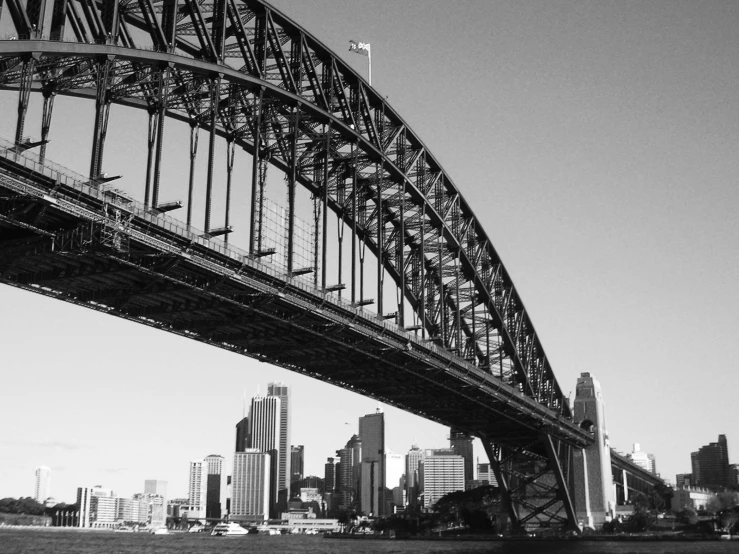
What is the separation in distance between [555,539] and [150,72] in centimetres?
8189

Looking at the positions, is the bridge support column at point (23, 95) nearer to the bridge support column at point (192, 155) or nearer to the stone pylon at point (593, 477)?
the bridge support column at point (192, 155)

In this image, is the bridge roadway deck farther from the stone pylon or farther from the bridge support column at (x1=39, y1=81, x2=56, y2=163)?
the stone pylon

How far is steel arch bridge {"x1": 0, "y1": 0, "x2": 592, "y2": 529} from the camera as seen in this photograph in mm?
38844

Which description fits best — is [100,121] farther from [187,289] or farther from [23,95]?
[187,289]

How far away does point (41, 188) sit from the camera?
3600cm

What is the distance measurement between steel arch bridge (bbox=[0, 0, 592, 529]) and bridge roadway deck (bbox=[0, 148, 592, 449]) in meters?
0.10

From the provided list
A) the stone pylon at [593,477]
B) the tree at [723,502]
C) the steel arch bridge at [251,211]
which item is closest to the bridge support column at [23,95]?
the steel arch bridge at [251,211]

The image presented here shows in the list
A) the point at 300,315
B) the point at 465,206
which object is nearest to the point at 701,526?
the point at 465,206

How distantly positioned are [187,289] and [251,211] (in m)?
5.16

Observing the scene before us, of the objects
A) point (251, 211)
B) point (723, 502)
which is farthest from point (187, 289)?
point (723, 502)

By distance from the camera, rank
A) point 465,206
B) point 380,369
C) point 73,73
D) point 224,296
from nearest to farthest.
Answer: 1. point 73,73
2. point 224,296
3. point 380,369
4. point 465,206

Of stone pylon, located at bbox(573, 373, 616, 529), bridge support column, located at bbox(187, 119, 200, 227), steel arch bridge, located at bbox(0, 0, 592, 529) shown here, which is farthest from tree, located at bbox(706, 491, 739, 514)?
bridge support column, located at bbox(187, 119, 200, 227)

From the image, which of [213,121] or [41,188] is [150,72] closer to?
[213,121]

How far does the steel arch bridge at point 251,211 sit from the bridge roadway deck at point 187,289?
0.10 m
